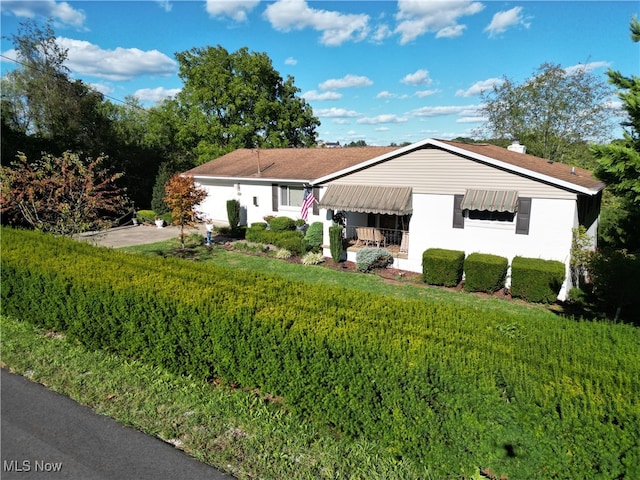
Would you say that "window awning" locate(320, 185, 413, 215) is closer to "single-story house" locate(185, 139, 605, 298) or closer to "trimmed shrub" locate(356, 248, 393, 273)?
"single-story house" locate(185, 139, 605, 298)

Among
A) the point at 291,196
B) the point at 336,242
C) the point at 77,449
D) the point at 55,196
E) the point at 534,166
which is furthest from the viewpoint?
the point at 291,196

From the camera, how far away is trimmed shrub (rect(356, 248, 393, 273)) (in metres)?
15.4

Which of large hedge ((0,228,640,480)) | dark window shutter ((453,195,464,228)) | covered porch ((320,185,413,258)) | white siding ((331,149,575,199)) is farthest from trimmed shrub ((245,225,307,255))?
large hedge ((0,228,640,480))

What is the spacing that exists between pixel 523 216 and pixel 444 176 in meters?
2.87

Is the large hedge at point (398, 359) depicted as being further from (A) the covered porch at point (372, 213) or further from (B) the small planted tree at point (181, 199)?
(B) the small planted tree at point (181, 199)

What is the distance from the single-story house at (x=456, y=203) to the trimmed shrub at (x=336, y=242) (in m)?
0.74

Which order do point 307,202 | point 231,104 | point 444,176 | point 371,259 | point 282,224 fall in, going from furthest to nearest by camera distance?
point 231,104 < point 282,224 < point 307,202 < point 371,259 < point 444,176

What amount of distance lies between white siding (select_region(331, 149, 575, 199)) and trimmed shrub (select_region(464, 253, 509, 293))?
2.31 m

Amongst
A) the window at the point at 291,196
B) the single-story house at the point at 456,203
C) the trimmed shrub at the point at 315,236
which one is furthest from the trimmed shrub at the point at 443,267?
the window at the point at 291,196

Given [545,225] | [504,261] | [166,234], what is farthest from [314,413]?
[166,234]

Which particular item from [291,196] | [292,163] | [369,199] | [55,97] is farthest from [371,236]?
[55,97]

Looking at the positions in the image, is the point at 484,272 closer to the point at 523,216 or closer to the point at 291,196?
the point at 523,216

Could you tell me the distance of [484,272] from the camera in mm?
12914

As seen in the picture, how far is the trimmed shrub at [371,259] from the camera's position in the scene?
15.4 metres
